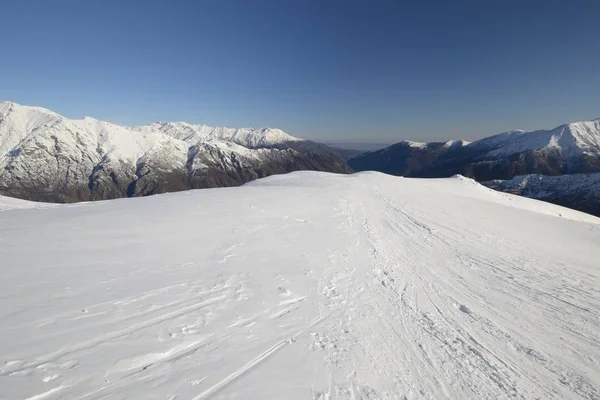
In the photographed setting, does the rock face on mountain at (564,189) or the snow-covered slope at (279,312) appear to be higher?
the snow-covered slope at (279,312)

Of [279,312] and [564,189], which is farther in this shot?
[564,189]

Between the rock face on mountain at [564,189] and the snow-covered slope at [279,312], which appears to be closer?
the snow-covered slope at [279,312]

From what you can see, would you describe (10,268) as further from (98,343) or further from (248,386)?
(248,386)

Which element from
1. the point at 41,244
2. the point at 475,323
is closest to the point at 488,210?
the point at 475,323

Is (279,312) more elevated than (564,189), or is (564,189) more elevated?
(279,312)
